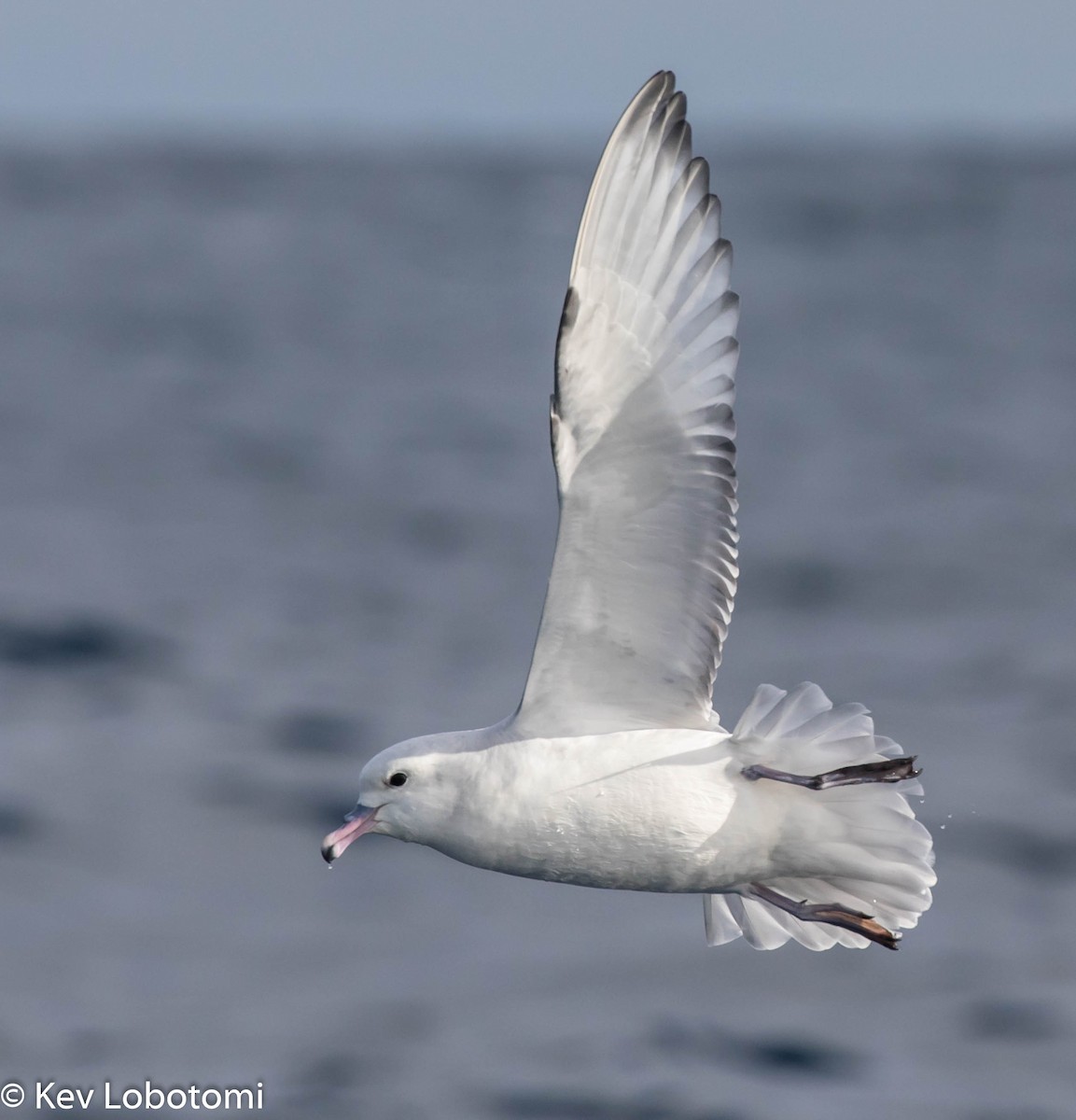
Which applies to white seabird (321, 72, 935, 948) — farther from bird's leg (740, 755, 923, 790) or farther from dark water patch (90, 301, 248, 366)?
dark water patch (90, 301, 248, 366)

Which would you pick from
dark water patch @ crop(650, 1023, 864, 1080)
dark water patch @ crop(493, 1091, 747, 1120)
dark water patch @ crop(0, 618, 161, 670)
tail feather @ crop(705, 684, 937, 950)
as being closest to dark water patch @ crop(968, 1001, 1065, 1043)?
dark water patch @ crop(650, 1023, 864, 1080)

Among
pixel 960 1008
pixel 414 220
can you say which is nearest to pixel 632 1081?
pixel 960 1008

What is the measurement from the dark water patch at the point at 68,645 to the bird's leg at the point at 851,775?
14348mm

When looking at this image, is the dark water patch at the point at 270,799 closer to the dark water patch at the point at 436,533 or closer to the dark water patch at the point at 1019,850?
the dark water patch at the point at 1019,850

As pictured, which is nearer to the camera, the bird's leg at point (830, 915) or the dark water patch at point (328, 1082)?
the bird's leg at point (830, 915)

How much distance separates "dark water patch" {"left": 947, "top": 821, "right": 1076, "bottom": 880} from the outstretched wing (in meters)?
11.1

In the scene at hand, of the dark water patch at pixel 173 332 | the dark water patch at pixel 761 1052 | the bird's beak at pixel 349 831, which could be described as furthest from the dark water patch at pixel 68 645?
the dark water patch at pixel 173 332

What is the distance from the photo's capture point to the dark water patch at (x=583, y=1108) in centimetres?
1319

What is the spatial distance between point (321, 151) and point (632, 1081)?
3015 inches

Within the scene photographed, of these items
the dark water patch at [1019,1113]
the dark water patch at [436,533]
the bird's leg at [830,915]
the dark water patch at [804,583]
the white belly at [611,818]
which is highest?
the dark water patch at [436,533]

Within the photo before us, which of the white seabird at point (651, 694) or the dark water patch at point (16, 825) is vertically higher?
the dark water patch at point (16, 825)

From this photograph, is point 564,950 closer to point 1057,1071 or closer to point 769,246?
point 1057,1071

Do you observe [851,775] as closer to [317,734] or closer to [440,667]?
[317,734]

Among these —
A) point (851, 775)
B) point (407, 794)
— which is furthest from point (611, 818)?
point (851, 775)
